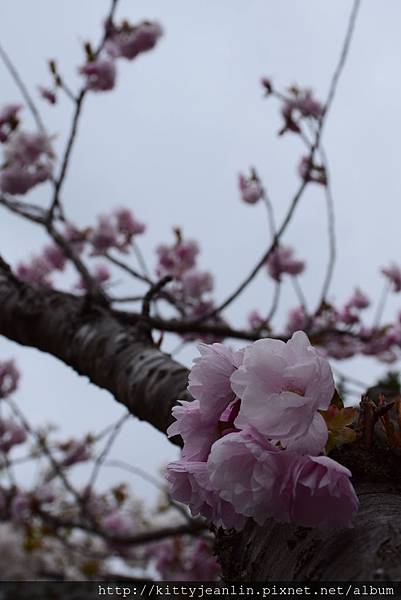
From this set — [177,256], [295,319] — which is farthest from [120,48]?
[295,319]

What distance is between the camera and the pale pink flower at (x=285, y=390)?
2.14ft

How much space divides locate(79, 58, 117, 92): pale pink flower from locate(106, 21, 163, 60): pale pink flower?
175 millimetres

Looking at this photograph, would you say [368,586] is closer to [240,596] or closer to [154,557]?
[240,596]

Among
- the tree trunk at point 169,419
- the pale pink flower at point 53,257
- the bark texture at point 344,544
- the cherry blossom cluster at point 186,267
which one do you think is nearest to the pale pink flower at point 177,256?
the cherry blossom cluster at point 186,267

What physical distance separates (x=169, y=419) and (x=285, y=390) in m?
0.63

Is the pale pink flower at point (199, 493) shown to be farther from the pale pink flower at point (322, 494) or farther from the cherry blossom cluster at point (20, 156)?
the cherry blossom cluster at point (20, 156)

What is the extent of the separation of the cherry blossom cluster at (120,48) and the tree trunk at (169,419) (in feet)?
6.38

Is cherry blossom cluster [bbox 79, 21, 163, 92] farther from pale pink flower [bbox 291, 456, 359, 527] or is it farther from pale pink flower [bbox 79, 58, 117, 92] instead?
pale pink flower [bbox 291, 456, 359, 527]

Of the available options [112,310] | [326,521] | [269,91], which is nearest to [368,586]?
[326,521]

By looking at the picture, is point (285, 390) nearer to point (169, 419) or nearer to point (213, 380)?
point (213, 380)

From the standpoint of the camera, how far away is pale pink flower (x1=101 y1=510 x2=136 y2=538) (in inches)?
214

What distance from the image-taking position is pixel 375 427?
0.89 meters

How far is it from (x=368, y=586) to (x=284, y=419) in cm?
18

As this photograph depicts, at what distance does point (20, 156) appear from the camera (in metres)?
3.48
